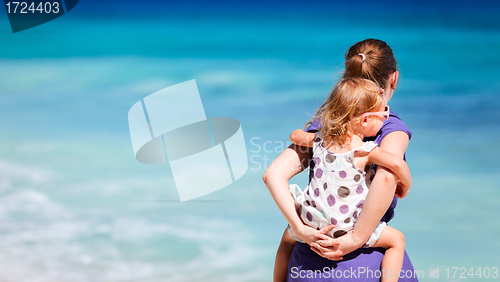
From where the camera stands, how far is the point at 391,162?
5.41 ft

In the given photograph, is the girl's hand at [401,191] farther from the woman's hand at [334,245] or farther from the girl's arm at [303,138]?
the girl's arm at [303,138]

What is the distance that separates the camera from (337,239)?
1.76m

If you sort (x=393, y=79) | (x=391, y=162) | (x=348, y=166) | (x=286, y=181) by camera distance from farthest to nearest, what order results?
1. (x=393, y=79)
2. (x=286, y=181)
3. (x=348, y=166)
4. (x=391, y=162)

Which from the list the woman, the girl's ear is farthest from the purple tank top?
the girl's ear

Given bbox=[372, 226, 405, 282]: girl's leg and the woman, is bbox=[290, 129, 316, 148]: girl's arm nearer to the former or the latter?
the woman

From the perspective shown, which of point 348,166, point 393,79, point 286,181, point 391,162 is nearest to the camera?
point 391,162

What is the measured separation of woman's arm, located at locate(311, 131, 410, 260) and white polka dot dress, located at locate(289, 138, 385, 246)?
1.8 inches

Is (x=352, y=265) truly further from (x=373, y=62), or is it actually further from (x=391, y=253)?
(x=373, y=62)

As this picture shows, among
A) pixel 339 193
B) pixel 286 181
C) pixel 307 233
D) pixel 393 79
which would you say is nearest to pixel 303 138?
pixel 286 181

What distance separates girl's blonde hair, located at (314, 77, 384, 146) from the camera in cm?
179

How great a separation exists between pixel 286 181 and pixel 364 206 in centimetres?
37

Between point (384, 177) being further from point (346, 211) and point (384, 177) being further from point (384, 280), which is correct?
point (384, 280)

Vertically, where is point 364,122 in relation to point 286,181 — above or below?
above

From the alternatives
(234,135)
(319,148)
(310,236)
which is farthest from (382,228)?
(234,135)
